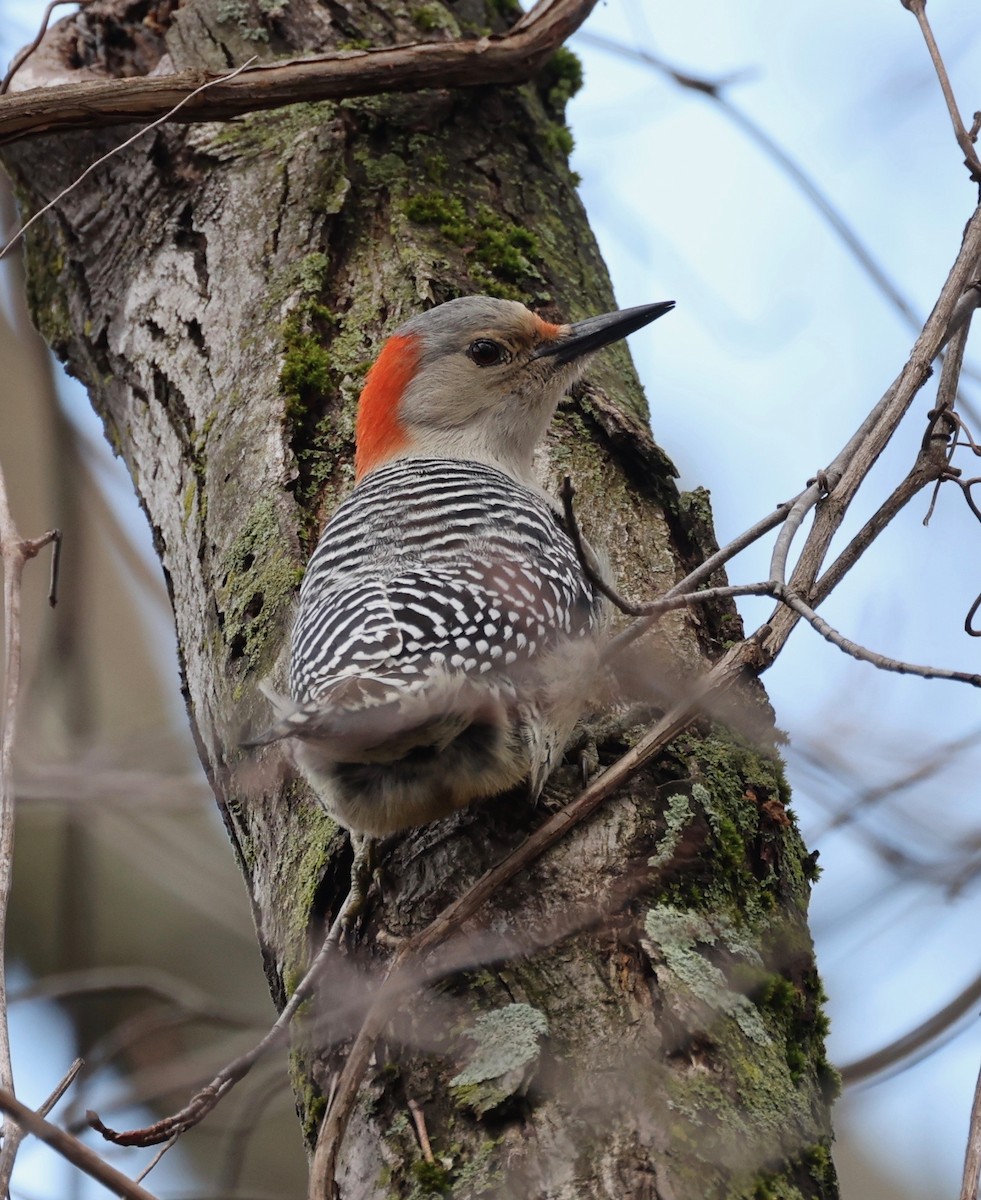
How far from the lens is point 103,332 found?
3705mm

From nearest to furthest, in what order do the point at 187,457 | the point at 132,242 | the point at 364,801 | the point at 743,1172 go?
the point at 743,1172 → the point at 364,801 → the point at 187,457 → the point at 132,242

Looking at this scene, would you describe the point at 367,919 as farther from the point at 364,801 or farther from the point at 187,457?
the point at 187,457

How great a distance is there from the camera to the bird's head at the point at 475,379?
3400mm

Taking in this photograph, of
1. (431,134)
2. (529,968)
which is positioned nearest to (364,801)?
(529,968)

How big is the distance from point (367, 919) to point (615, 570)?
3.31 ft


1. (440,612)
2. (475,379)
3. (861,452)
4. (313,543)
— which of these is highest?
(475,379)

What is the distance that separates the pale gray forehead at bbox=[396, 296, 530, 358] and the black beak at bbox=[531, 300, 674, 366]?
12 cm

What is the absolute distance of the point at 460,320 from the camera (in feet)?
11.3

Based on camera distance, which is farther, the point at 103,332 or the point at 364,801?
the point at 103,332

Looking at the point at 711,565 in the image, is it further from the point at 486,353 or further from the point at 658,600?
the point at 486,353

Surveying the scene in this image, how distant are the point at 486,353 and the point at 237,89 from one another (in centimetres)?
98

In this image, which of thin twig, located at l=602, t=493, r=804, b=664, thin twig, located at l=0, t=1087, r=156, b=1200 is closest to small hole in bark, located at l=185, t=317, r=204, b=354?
thin twig, located at l=602, t=493, r=804, b=664

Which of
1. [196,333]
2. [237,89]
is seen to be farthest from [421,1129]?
[237,89]

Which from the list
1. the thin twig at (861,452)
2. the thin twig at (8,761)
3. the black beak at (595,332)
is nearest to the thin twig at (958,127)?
the thin twig at (861,452)
